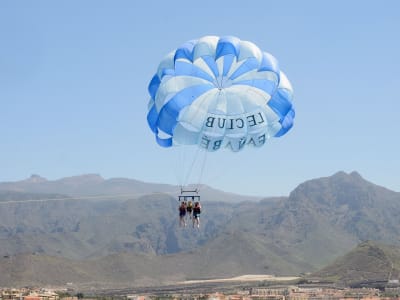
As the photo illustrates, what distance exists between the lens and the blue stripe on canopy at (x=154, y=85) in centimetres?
7431

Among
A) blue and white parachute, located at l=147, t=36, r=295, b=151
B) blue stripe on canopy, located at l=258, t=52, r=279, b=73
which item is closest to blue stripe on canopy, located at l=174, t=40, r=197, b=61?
blue and white parachute, located at l=147, t=36, r=295, b=151

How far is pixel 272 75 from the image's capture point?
72.3m

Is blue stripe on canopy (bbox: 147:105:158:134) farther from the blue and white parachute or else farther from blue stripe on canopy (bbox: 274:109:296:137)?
blue stripe on canopy (bbox: 274:109:296:137)

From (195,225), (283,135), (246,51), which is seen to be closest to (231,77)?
(246,51)

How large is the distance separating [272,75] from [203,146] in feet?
28.7

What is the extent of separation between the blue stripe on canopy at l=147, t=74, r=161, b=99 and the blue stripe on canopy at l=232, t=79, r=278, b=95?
6.97 meters

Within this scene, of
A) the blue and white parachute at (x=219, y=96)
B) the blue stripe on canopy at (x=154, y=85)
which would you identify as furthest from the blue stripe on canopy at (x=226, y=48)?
the blue stripe on canopy at (x=154, y=85)

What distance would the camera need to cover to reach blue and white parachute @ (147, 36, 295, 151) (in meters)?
71.6

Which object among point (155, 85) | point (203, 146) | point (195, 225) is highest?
point (155, 85)

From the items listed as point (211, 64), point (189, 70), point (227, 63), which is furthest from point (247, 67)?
point (189, 70)

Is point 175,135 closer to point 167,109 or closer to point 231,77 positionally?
point 167,109

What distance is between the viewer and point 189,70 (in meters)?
71.8

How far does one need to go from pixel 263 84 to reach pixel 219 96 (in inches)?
158

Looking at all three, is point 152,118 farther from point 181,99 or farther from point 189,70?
point 189,70
